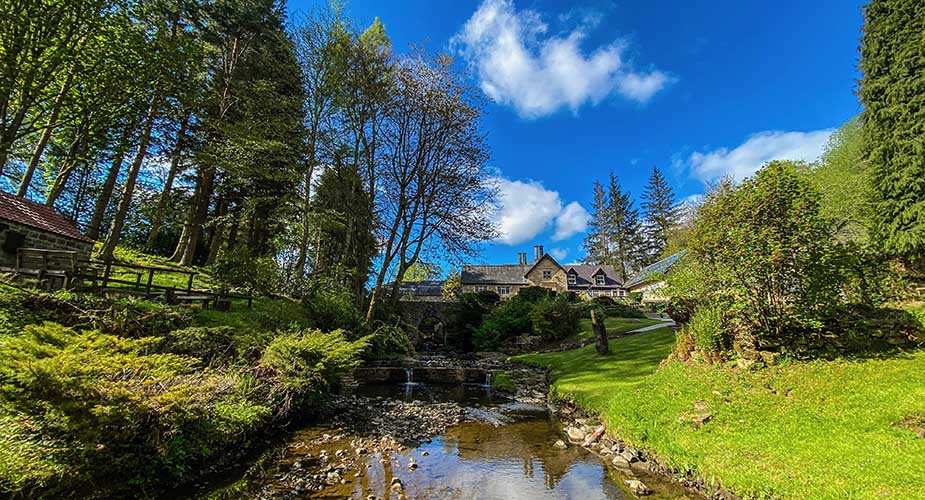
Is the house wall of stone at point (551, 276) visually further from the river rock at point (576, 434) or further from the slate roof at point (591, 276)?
the river rock at point (576, 434)

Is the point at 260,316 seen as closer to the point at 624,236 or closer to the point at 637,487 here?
the point at 637,487

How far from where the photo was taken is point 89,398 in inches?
195

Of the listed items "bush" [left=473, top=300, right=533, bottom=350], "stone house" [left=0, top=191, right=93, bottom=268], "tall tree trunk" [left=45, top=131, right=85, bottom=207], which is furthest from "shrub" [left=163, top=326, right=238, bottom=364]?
"bush" [left=473, top=300, right=533, bottom=350]

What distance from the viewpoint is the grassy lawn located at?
5.00 meters

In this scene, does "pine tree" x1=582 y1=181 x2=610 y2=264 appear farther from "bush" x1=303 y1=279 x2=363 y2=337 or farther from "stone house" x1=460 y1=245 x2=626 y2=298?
"bush" x1=303 y1=279 x2=363 y2=337

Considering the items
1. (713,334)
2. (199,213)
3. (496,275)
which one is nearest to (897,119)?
(713,334)

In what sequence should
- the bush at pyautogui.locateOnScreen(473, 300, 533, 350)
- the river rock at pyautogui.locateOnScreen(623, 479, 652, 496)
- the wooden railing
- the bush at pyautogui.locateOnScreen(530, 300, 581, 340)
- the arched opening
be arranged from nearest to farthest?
the river rock at pyautogui.locateOnScreen(623, 479, 652, 496)
the wooden railing
the bush at pyautogui.locateOnScreen(530, 300, 581, 340)
the bush at pyautogui.locateOnScreen(473, 300, 533, 350)
the arched opening

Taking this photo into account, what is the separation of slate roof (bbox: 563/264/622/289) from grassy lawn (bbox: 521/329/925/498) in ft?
160

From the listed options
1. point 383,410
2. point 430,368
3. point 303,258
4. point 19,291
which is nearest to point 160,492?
point 19,291

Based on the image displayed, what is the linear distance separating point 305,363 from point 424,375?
29.9 feet

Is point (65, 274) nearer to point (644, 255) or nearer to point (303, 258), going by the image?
point (303, 258)

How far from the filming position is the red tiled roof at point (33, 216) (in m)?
11.5

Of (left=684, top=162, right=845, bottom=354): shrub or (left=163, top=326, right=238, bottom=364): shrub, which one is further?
(left=163, top=326, right=238, bottom=364): shrub

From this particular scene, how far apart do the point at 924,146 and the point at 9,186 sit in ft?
153
